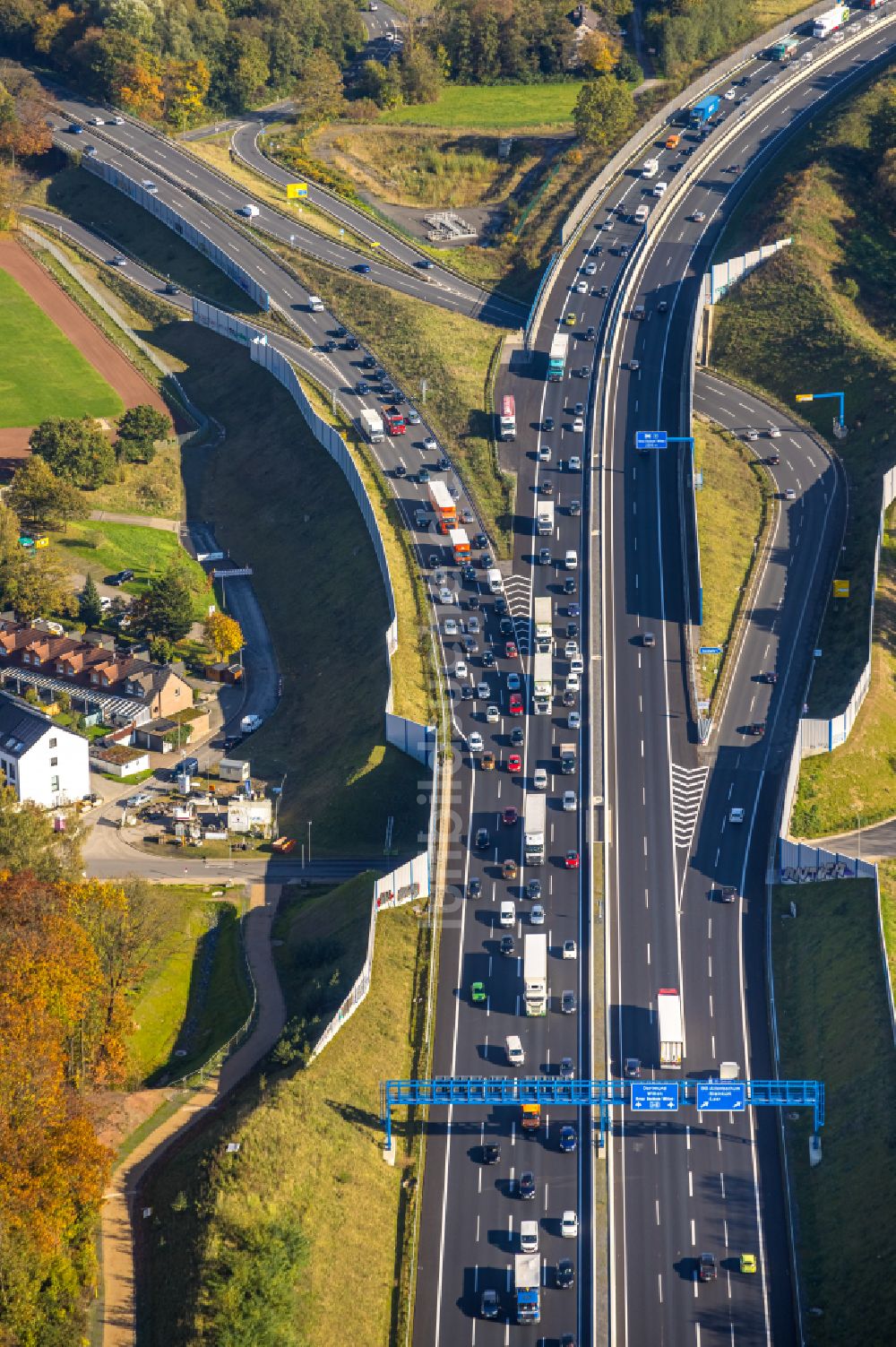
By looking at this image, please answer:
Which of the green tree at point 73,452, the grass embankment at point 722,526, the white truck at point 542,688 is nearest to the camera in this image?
the white truck at point 542,688

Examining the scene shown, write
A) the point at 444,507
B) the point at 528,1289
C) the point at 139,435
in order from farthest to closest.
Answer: the point at 139,435 → the point at 444,507 → the point at 528,1289

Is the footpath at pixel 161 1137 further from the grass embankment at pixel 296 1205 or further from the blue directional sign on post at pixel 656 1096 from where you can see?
the blue directional sign on post at pixel 656 1096

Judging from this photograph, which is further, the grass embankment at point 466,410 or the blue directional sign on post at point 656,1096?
the grass embankment at point 466,410

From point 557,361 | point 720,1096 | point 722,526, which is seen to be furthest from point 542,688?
point 557,361

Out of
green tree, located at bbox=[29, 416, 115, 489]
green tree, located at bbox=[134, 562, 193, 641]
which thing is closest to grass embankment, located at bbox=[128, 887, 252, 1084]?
→ green tree, located at bbox=[134, 562, 193, 641]

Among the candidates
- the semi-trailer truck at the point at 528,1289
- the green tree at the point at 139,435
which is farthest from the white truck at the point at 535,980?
the green tree at the point at 139,435

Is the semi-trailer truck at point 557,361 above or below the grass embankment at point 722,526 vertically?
above

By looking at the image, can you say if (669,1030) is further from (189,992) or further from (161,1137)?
(189,992)
